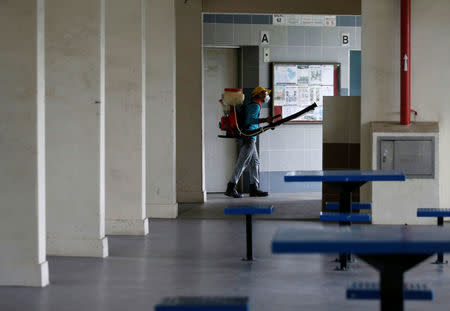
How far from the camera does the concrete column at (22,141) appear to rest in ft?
19.4

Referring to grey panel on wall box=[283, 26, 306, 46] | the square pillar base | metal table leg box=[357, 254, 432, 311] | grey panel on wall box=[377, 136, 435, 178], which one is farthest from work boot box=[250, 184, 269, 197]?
metal table leg box=[357, 254, 432, 311]

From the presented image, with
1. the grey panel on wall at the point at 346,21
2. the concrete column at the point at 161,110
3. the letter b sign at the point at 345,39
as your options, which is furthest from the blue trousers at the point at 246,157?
the grey panel on wall at the point at 346,21

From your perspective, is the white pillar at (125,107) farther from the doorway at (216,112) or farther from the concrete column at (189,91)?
the doorway at (216,112)

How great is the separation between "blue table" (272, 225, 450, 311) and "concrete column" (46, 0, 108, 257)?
13.1 feet

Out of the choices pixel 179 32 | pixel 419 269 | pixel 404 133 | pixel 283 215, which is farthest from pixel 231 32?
pixel 419 269

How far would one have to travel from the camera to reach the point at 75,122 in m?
7.33

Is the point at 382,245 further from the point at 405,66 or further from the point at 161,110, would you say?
the point at 161,110

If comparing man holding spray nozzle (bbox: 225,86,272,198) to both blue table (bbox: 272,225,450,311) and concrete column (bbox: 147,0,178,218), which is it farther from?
blue table (bbox: 272,225,450,311)

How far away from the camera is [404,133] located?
31.3ft

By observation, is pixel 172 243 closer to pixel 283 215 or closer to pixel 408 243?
pixel 283 215

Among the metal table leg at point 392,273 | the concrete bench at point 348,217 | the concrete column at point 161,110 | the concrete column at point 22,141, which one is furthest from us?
the concrete column at point 161,110

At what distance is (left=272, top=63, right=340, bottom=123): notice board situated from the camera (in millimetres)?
14531

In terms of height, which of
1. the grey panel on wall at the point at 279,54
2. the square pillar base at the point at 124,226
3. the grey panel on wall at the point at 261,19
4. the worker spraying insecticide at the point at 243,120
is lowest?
the square pillar base at the point at 124,226

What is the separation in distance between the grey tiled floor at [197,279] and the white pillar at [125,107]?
59cm
